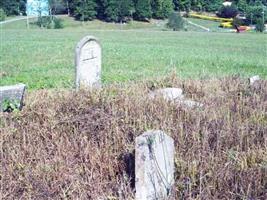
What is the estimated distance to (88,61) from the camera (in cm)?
920

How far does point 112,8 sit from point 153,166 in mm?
95103

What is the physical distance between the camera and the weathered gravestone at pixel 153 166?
3.30 metres

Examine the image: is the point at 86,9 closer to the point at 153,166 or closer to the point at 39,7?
the point at 39,7

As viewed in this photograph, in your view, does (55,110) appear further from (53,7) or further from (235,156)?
(53,7)

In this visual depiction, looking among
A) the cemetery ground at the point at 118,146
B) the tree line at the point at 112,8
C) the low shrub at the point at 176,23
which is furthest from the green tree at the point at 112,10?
the cemetery ground at the point at 118,146

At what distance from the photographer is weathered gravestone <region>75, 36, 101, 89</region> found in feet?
29.3

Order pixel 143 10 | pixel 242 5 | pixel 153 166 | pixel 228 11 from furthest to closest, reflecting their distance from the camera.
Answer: pixel 228 11 < pixel 242 5 < pixel 143 10 < pixel 153 166

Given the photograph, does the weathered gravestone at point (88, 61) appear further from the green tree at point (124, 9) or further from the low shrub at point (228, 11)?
the low shrub at point (228, 11)

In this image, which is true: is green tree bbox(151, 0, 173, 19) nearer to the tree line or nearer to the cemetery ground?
the tree line

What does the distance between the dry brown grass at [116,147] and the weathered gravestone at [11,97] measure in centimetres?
22

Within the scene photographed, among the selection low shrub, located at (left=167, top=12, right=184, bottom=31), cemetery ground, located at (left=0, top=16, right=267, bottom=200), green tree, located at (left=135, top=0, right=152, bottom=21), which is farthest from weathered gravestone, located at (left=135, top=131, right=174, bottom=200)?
green tree, located at (left=135, top=0, right=152, bottom=21)

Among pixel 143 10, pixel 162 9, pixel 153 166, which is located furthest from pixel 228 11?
pixel 153 166

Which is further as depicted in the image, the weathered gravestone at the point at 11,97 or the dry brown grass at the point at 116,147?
the weathered gravestone at the point at 11,97

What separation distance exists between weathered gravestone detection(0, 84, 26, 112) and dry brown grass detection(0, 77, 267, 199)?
0.22 meters
